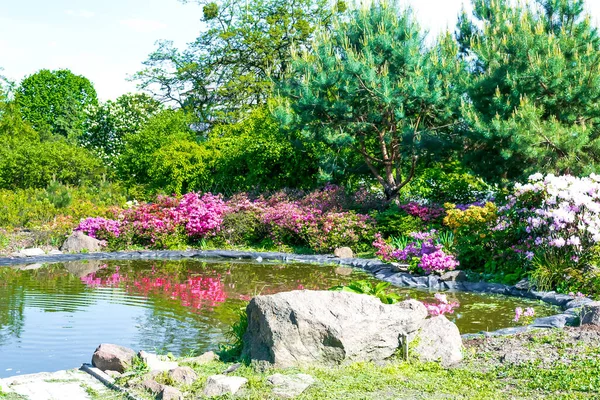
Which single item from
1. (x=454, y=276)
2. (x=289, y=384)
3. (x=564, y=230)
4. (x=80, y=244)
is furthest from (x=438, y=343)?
(x=80, y=244)

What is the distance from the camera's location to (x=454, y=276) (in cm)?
1111

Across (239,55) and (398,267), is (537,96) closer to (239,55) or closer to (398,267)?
(398,267)

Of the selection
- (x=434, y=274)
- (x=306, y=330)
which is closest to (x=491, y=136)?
(x=434, y=274)

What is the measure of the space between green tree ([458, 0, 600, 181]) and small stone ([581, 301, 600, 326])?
244 inches

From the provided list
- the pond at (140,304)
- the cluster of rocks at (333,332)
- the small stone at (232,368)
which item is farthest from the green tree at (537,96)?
the small stone at (232,368)

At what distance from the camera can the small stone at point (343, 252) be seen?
47.5 feet

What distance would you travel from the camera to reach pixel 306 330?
566cm

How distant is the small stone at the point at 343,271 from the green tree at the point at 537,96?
378 cm

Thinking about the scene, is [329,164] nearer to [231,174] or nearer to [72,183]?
[231,174]

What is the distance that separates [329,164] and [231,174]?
435 centimetres

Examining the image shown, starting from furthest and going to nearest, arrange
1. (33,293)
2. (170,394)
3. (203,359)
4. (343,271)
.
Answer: (343,271) → (33,293) → (203,359) → (170,394)

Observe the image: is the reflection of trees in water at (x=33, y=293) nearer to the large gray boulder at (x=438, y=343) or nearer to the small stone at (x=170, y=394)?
the small stone at (x=170, y=394)

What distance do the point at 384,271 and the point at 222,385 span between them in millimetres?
7549

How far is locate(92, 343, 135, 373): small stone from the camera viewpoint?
19.4 feet
